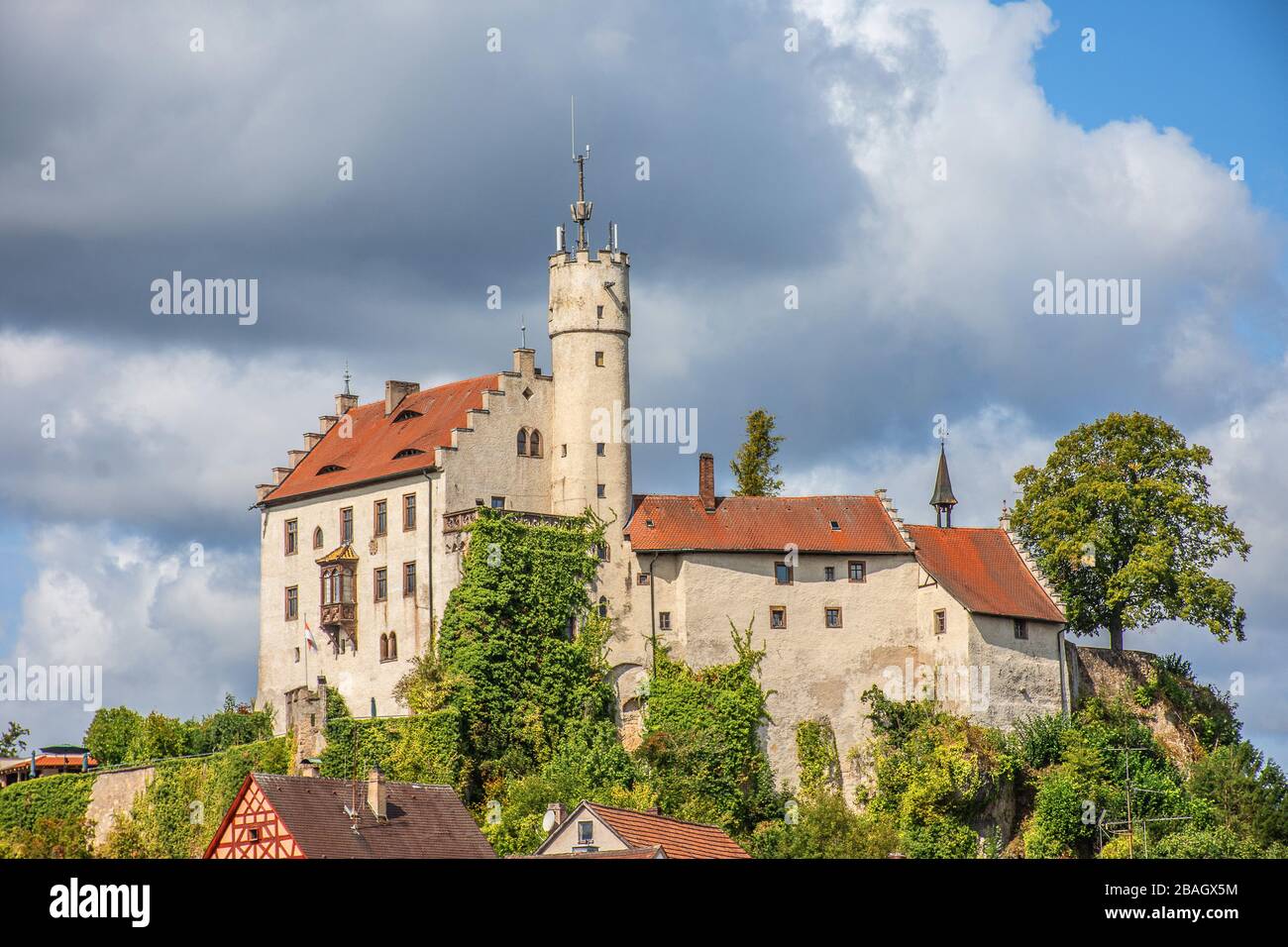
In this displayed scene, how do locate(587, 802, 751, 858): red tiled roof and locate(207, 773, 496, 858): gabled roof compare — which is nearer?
locate(587, 802, 751, 858): red tiled roof

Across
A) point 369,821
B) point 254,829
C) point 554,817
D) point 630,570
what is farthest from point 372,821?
point 630,570

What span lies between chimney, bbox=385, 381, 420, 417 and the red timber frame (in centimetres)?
2298

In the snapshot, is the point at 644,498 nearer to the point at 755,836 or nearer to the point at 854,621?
the point at 854,621

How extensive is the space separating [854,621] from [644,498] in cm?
824

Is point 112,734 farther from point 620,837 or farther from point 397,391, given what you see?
point 620,837

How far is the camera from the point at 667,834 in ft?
164

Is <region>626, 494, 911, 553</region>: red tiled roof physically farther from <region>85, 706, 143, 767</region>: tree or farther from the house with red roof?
<region>85, 706, 143, 767</region>: tree

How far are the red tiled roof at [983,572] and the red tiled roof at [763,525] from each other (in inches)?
67.9

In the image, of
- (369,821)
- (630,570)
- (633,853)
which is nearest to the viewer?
(633,853)

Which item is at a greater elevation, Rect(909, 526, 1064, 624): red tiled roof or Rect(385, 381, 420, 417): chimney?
Rect(385, 381, 420, 417): chimney

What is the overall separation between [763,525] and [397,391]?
14791 millimetres

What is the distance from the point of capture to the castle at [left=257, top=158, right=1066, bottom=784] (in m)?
63.7
